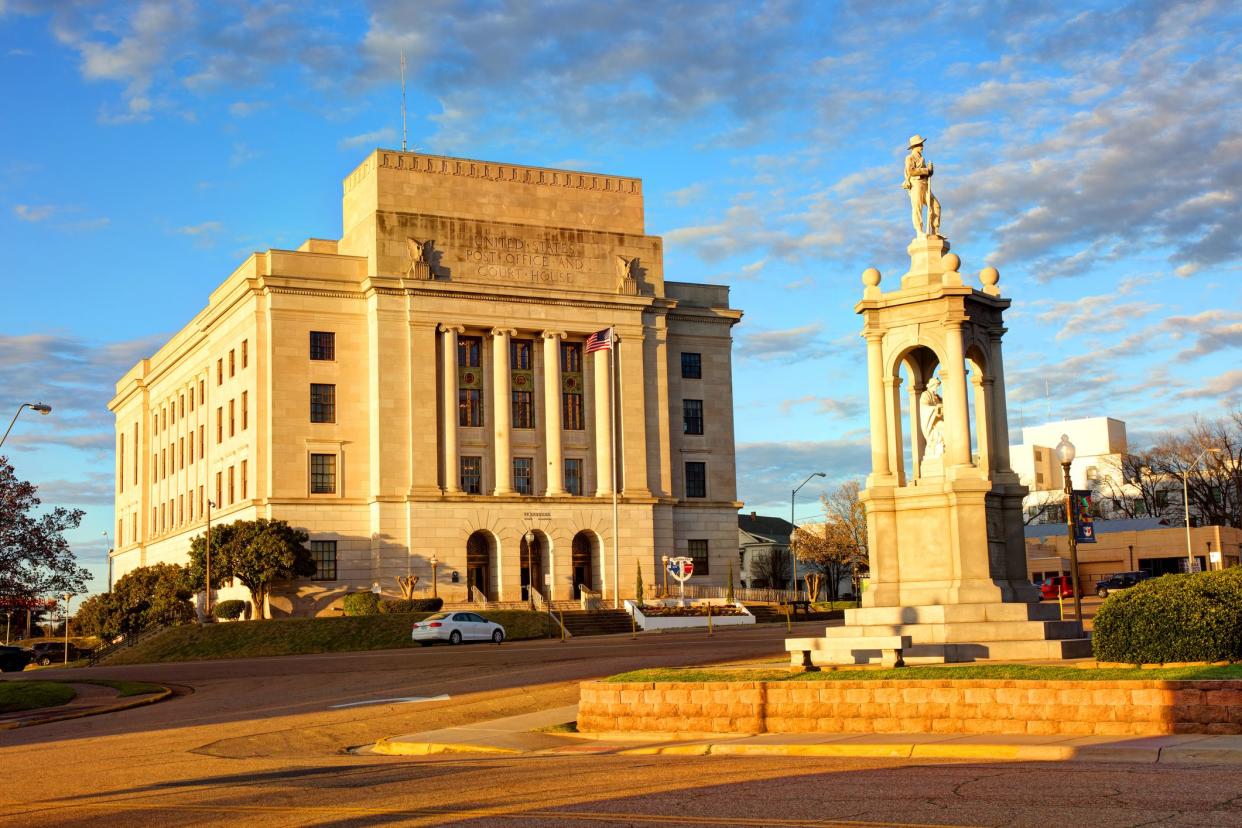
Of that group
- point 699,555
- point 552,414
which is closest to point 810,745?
point 552,414

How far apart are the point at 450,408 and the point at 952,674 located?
59.6 meters

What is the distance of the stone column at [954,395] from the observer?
28.5 metres

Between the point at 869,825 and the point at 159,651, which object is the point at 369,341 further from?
the point at 869,825

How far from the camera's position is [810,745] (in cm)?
1842

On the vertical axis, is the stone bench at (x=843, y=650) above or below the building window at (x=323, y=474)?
below

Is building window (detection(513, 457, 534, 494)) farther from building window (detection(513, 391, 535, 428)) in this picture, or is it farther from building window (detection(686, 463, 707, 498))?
building window (detection(686, 463, 707, 498))

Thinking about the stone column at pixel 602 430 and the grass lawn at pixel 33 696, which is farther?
the stone column at pixel 602 430

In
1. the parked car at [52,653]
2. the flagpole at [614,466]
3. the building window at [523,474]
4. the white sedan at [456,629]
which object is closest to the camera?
the white sedan at [456,629]

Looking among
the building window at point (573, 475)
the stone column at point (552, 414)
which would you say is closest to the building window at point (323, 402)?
the stone column at point (552, 414)

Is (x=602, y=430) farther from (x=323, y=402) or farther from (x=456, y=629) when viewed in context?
(x=456, y=629)

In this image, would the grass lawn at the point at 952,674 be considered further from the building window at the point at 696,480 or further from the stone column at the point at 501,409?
the building window at the point at 696,480

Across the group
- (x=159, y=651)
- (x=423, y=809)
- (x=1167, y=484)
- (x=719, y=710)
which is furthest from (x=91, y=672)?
(x=1167, y=484)

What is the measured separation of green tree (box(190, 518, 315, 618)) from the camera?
72125 mm

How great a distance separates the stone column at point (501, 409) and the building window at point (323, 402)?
8796mm
